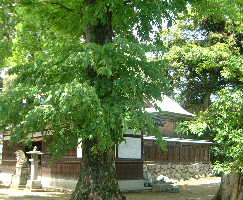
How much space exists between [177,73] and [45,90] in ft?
62.6

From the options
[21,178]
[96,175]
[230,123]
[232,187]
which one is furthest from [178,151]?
[230,123]

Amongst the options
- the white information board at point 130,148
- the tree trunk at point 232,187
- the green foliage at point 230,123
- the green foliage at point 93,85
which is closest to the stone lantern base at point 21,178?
the white information board at point 130,148

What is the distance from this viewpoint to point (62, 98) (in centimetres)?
842

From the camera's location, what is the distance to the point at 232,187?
1127 centimetres

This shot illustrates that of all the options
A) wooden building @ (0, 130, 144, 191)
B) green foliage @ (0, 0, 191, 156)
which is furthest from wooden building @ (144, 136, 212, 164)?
green foliage @ (0, 0, 191, 156)

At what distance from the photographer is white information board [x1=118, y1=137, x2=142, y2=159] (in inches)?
693

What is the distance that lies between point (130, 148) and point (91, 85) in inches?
321

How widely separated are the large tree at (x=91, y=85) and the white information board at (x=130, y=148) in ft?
17.9

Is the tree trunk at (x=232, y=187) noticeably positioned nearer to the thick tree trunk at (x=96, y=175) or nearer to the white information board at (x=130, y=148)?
the thick tree trunk at (x=96, y=175)

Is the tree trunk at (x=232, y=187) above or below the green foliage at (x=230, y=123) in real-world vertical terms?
below

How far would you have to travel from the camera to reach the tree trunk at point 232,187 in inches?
426

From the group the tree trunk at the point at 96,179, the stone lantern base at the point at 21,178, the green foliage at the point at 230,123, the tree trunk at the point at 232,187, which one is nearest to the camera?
the green foliage at the point at 230,123

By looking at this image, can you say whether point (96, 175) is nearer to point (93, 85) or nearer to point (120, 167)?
point (93, 85)

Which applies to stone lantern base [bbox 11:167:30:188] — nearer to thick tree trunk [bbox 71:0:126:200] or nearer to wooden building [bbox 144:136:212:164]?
wooden building [bbox 144:136:212:164]
